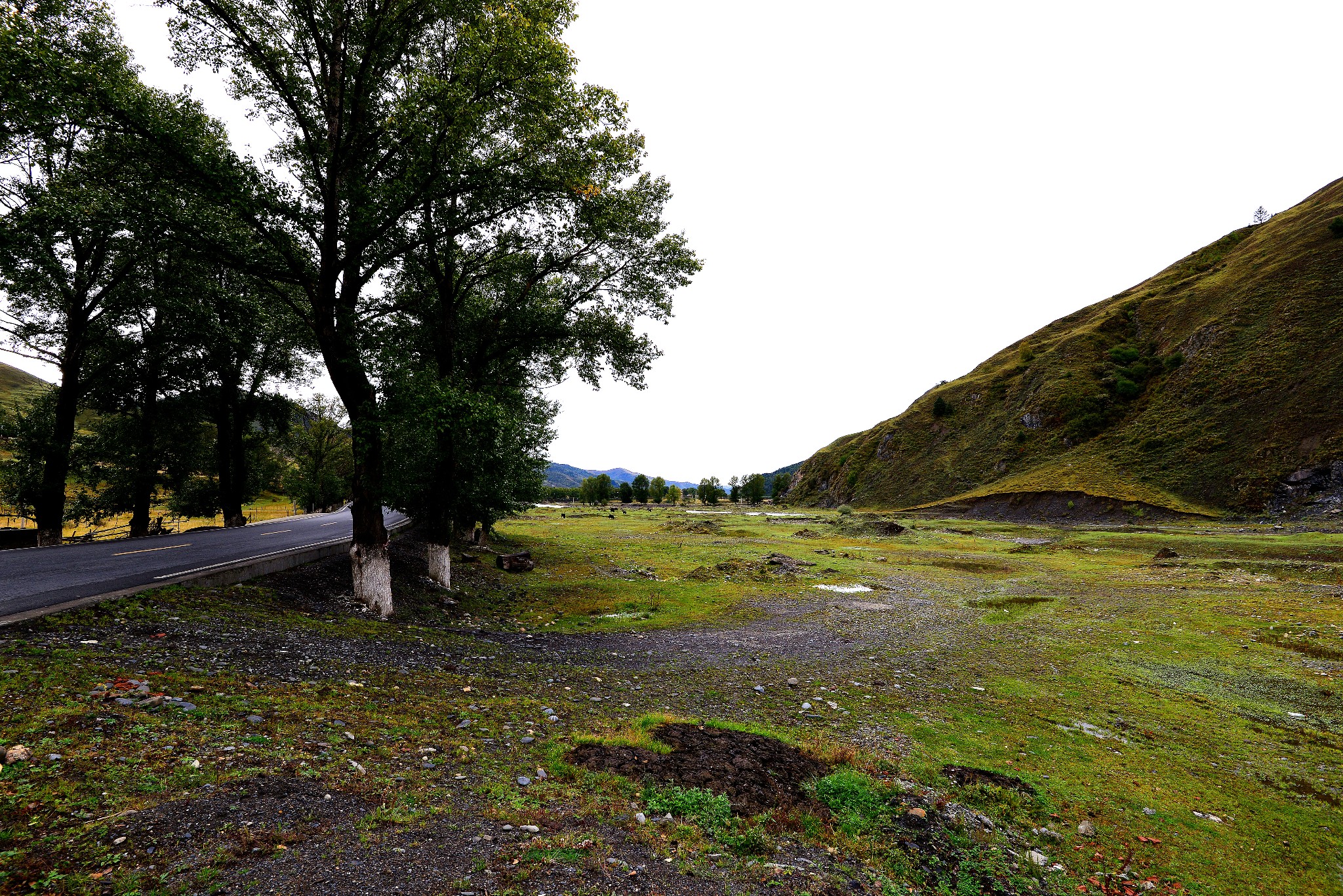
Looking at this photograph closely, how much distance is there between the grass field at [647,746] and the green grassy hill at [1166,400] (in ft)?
230

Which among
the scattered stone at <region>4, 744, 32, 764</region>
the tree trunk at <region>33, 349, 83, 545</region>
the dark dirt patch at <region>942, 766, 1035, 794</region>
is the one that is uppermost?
the tree trunk at <region>33, 349, 83, 545</region>

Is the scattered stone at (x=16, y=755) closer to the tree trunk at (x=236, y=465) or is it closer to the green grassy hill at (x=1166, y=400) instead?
the tree trunk at (x=236, y=465)

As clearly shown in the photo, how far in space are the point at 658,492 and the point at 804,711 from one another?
182 metres

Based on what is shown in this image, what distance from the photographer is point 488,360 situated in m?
22.3

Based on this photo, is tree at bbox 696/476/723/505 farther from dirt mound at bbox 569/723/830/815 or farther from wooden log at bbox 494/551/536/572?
dirt mound at bbox 569/723/830/815

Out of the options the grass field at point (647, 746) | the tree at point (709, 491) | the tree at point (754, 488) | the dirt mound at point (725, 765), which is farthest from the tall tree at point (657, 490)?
the dirt mound at point (725, 765)

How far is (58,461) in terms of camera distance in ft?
76.8

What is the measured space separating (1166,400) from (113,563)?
124929mm

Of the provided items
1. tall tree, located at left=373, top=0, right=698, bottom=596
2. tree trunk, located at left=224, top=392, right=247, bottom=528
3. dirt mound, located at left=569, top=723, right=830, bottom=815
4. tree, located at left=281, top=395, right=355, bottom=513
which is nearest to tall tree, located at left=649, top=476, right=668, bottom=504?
tree, located at left=281, top=395, right=355, bottom=513

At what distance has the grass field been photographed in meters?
4.79

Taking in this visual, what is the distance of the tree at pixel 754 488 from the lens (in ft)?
615

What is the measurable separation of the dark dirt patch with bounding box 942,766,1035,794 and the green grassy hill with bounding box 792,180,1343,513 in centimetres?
8239

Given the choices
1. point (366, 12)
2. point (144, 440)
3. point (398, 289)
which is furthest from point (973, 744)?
point (144, 440)

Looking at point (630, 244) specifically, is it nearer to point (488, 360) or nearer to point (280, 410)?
point (488, 360)
